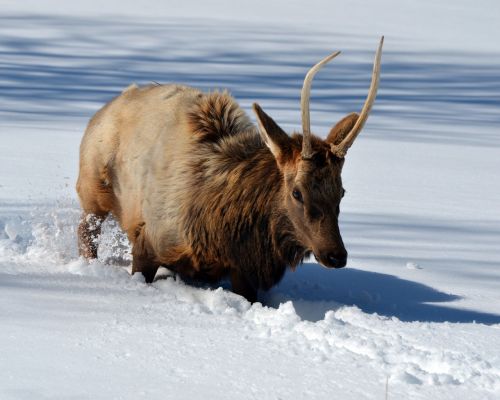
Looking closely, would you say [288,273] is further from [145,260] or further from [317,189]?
[317,189]

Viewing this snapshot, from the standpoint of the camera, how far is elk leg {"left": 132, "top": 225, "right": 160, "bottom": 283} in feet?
18.3

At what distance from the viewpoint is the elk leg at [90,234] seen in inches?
250

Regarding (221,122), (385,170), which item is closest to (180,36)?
(385,170)

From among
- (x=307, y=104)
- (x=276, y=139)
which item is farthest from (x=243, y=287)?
(x=307, y=104)

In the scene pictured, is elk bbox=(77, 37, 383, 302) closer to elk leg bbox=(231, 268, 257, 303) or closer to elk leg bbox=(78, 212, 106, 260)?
elk leg bbox=(231, 268, 257, 303)

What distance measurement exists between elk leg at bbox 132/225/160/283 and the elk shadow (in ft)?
2.01

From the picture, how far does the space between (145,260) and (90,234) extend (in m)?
0.89

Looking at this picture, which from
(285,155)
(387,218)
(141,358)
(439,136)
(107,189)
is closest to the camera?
(141,358)

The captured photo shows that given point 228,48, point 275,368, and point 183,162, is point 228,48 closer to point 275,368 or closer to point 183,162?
point 183,162

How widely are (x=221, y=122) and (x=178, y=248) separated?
74 cm

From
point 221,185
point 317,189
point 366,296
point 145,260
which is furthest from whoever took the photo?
point 145,260

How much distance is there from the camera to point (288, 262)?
5.21 metres

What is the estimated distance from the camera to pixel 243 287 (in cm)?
532

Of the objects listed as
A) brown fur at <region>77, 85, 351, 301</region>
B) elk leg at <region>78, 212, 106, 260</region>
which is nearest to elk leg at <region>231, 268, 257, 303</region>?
brown fur at <region>77, 85, 351, 301</region>
